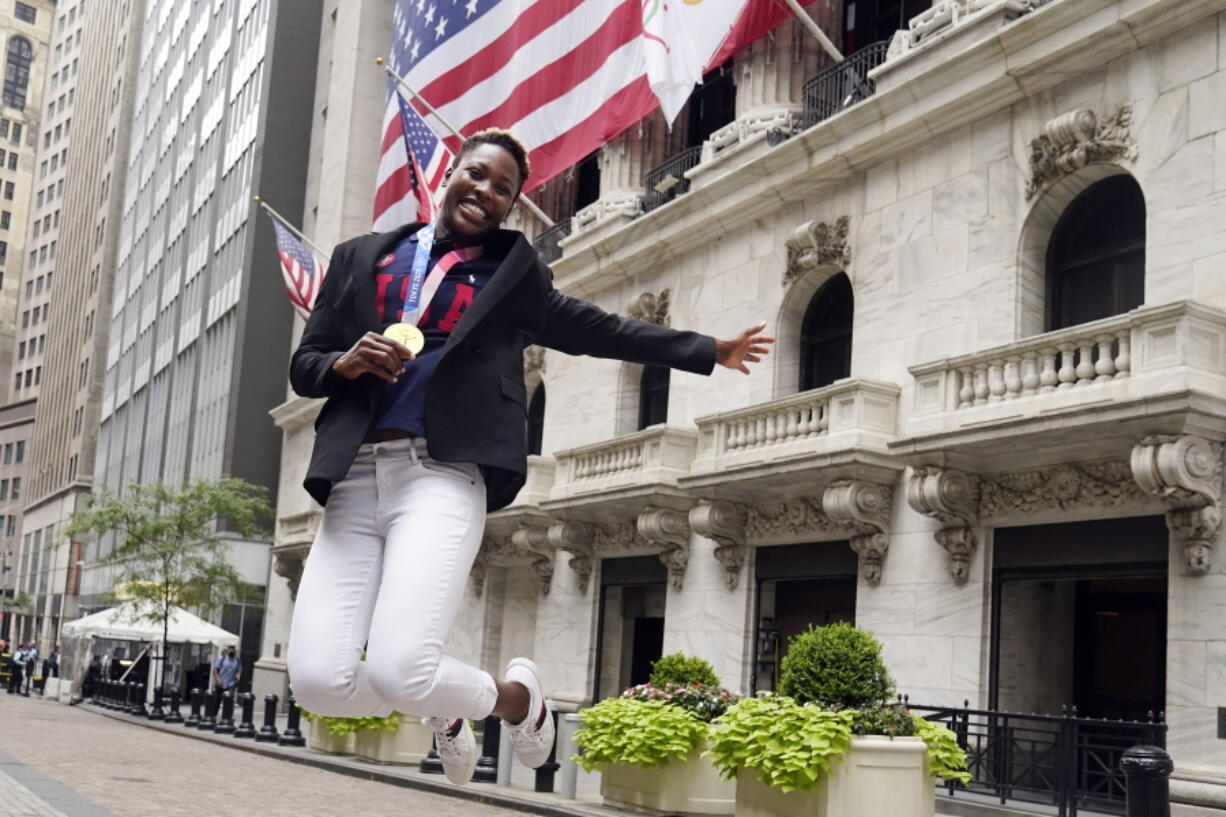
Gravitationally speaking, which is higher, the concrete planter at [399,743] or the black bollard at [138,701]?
the concrete planter at [399,743]

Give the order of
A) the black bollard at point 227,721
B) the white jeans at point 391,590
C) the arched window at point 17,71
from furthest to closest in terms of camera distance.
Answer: the arched window at point 17,71 → the black bollard at point 227,721 → the white jeans at point 391,590

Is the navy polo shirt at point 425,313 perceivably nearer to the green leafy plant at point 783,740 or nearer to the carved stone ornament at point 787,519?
the green leafy plant at point 783,740

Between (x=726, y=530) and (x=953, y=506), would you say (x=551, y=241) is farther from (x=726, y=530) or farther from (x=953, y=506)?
(x=953, y=506)

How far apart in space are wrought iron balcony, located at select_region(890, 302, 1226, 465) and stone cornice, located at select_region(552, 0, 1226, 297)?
3991 mm

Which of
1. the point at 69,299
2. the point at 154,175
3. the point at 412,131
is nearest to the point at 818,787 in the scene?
the point at 412,131

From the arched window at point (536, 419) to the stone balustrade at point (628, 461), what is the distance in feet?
14.5

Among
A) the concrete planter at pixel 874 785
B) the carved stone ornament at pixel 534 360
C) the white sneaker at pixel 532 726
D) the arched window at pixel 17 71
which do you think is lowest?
the concrete planter at pixel 874 785

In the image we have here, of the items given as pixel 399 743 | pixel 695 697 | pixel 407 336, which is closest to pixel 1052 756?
pixel 695 697

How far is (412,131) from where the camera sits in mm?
21453

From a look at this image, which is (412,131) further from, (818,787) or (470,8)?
(818,787)

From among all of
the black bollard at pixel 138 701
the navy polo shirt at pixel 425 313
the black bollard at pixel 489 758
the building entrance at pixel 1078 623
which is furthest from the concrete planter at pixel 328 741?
the navy polo shirt at pixel 425 313

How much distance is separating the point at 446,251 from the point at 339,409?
716mm

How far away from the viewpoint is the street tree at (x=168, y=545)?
38062mm

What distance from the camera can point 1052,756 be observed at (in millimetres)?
15883
